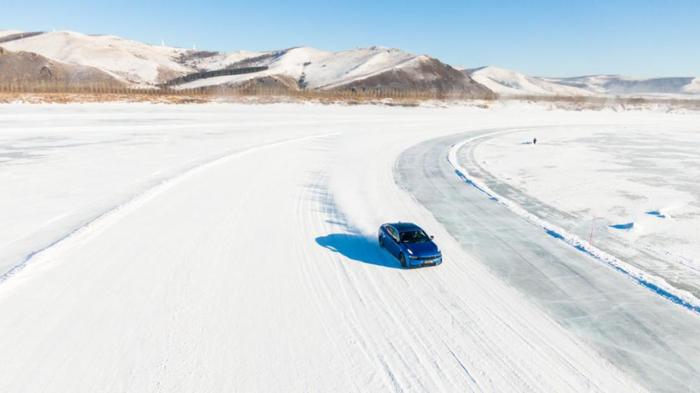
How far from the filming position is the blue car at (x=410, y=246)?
49.1 ft

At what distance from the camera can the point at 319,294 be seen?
1315 cm

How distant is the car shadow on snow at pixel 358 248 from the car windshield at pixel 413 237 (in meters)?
0.91

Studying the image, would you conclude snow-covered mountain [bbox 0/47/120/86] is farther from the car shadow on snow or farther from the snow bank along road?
the car shadow on snow

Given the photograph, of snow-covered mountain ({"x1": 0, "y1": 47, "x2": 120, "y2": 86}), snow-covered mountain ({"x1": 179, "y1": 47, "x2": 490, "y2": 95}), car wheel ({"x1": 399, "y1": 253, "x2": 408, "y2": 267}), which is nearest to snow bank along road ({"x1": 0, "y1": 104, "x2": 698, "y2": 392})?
car wheel ({"x1": 399, "y1": 253, "x2": 408, "y2": 267})

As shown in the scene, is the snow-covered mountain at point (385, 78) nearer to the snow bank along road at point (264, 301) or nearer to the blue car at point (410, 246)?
the snow bank along road at point (264, 301)

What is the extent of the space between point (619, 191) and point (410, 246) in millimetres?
19457

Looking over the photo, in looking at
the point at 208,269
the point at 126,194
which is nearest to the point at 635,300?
the point at 208,269

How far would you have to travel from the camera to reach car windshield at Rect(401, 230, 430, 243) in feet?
51.5

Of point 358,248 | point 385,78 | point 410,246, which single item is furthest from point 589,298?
point 385,78

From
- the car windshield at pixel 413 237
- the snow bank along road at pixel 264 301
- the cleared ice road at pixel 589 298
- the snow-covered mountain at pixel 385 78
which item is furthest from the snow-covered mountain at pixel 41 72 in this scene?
the car windshield at pixel 413 237

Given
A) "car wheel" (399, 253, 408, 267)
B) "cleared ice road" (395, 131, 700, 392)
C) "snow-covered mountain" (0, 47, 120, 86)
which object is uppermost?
"snow-covered mountain" (0, 47, 120, 86)

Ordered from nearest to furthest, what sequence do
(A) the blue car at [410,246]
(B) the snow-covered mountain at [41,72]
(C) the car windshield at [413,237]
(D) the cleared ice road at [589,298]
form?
(D) the cleared ice road at [589,298] → (A) the blue car at [410,246] → (C) the car windshield at [413,237] → (B) the snow-covered mountain at [41,72]

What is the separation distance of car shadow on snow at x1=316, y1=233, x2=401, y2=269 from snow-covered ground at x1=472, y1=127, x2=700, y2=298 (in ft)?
30.2

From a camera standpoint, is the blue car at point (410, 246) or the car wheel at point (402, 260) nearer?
the blue car at point (410, 246)
